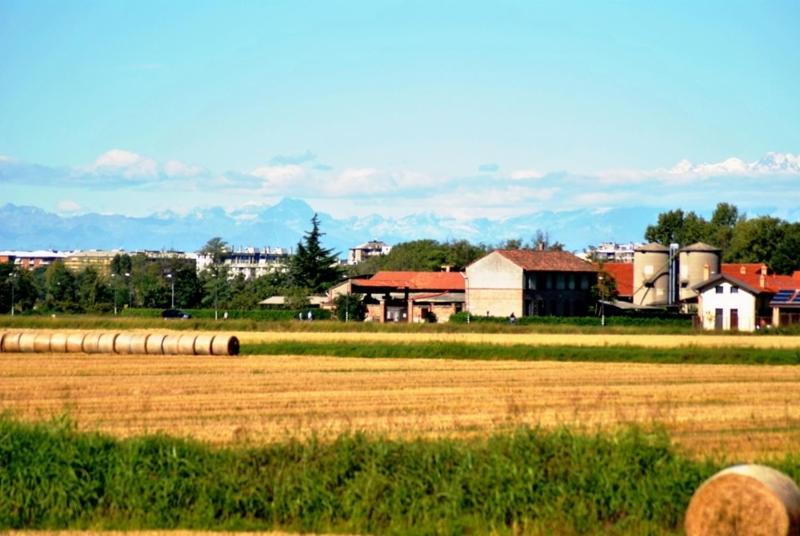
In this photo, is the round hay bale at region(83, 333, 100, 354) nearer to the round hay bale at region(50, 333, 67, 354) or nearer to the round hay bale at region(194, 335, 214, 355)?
the round hay bale at region(50, 333, 67, 354)

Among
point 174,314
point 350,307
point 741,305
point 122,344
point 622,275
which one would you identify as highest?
point 622,275

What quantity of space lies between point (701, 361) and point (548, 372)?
334 inches

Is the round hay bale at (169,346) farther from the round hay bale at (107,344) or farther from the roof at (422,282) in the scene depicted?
the roof at (422,282)

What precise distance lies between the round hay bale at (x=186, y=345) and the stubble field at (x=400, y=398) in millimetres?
3810

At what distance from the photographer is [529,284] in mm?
100875

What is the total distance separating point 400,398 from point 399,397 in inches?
11.1

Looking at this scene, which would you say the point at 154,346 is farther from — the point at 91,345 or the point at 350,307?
the point at 350,307

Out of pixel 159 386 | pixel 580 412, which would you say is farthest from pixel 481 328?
pixel 580 412

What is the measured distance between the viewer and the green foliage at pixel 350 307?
330 feet

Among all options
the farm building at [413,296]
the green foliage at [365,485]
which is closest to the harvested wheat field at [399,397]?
the green foliage at [365,485]

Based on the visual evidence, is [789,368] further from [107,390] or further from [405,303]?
[405,303]

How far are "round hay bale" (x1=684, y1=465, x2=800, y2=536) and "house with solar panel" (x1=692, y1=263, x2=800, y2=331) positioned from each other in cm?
7395

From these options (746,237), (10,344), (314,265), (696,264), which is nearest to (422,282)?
(314,265)

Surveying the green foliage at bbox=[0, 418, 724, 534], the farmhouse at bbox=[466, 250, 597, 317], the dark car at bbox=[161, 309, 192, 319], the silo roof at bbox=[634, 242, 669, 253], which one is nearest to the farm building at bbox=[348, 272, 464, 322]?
the farmhouse at bbox=[466, 250, 597, 317]
